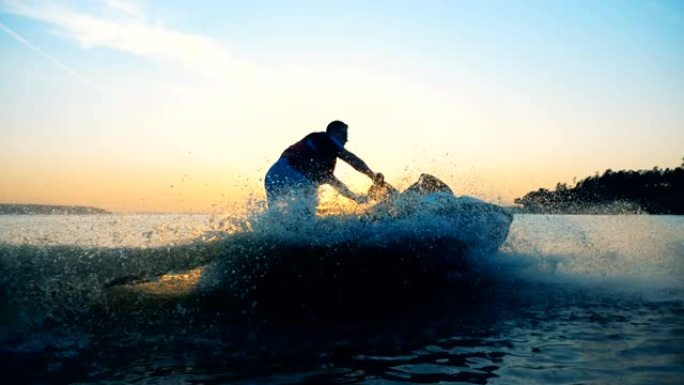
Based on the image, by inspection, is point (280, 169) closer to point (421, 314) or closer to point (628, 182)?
point (421, 314)

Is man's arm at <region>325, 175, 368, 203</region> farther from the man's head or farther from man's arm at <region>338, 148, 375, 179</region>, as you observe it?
the man's head

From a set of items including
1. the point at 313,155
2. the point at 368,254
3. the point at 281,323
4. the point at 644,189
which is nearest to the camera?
the point at 281,323

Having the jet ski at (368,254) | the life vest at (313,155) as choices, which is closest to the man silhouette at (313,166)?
the life vest at (313,155)

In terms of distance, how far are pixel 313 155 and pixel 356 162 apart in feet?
2.21

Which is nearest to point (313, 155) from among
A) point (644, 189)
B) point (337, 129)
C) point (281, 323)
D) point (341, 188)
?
point (337, 129)

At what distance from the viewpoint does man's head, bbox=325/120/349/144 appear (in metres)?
7.70

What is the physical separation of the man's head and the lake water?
1.46 metres

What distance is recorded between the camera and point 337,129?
7.72 m

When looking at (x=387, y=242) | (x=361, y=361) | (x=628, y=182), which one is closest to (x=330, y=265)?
(x=387, y=242)

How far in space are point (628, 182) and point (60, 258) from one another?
81.7m

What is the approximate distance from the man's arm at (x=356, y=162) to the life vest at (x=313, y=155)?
11 centimetres

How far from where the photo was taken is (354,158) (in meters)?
7.79

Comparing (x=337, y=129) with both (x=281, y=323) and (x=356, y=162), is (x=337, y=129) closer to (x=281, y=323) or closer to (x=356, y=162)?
(x=356, y=162)

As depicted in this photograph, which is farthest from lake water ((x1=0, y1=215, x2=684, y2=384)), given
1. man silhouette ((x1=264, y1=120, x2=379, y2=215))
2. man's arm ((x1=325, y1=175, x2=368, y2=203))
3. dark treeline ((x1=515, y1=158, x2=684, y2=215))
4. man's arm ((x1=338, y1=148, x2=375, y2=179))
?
dark treeline ((x1=515, y1=158, x2=684, y2=215))
